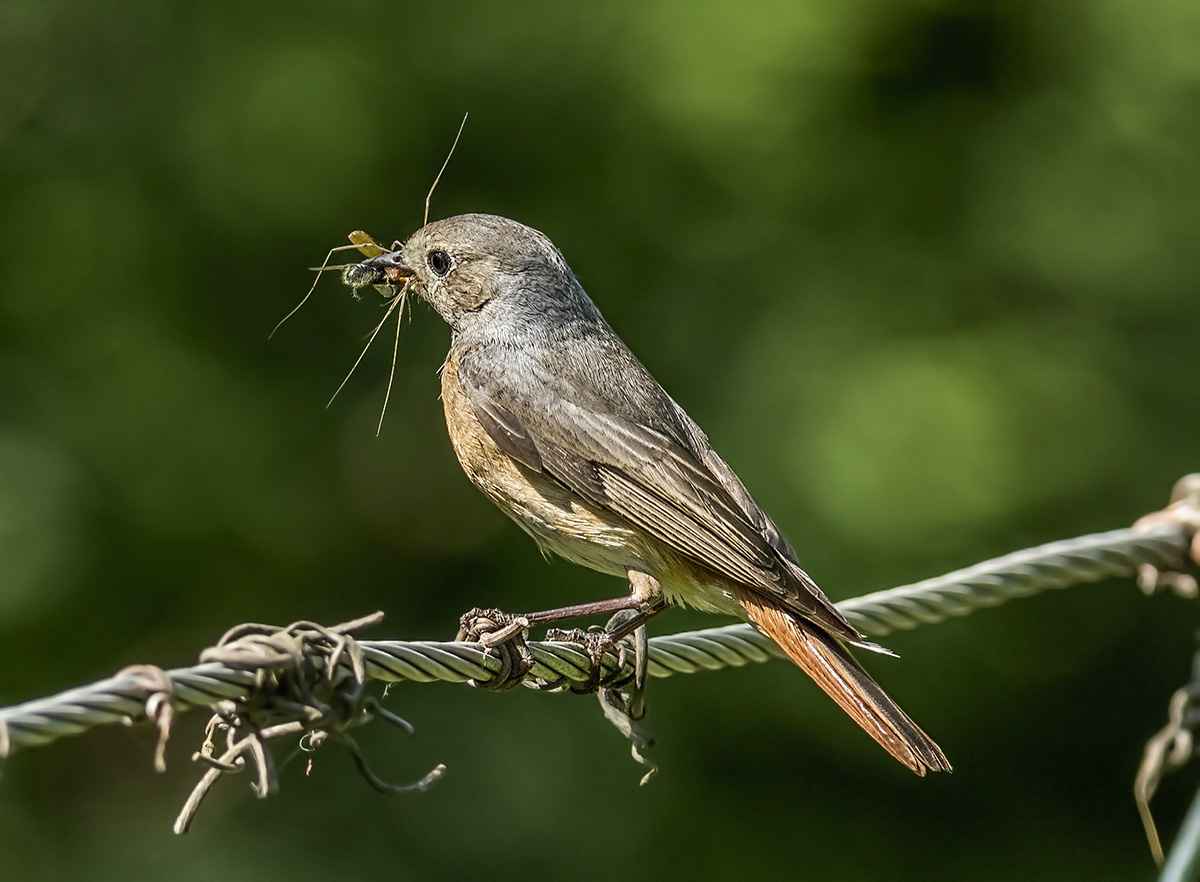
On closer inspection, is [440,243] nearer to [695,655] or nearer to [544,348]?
[544,348]

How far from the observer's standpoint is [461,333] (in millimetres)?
4543

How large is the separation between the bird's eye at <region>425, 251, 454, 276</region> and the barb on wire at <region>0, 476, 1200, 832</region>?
1.63 m

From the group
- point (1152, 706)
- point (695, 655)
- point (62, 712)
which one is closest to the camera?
point (62, 712)

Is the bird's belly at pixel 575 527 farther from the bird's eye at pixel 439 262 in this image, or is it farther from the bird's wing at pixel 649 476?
the bird's eye at pixel 439 262

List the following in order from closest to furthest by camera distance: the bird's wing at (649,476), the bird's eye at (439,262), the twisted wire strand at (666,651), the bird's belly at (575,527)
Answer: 1. the twisted wire strand at (666,651)
2. the bird's wing at (649,476)
3. the bird's belly at (575,527)
4. the bird's eye at (439,262)

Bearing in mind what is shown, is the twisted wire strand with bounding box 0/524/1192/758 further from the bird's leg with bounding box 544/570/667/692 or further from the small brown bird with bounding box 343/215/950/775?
the small brown bird with bounding box 343/215/950/775

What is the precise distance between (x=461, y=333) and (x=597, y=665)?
1.47 metres

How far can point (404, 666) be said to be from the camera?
2.57m

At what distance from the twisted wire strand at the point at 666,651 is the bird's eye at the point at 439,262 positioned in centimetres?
163

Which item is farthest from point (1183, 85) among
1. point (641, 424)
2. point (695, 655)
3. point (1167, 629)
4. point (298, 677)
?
point (298, 677)

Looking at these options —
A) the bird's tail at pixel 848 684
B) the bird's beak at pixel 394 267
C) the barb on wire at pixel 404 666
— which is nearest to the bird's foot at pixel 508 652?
the barb on wire at pixel 404 666

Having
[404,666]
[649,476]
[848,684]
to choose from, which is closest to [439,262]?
[649,476]

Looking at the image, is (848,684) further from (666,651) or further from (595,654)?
(595,654)

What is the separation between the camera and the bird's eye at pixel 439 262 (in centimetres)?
459
